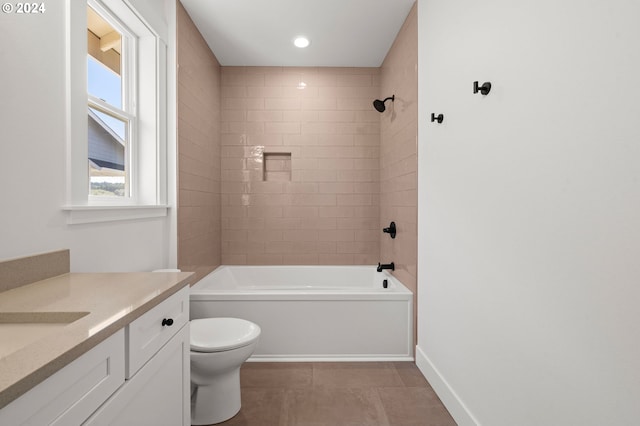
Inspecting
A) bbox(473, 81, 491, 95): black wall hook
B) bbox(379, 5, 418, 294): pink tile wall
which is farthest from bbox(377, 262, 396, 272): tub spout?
bbox(473, 81, 491, 95): black wall hook

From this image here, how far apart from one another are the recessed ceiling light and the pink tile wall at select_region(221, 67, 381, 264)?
0.49 meters

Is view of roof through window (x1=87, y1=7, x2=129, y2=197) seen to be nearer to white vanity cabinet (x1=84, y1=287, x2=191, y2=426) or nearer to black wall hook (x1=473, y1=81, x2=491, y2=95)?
white vanity cabinet (x1=84, y1=287, x2=191, y2=426)

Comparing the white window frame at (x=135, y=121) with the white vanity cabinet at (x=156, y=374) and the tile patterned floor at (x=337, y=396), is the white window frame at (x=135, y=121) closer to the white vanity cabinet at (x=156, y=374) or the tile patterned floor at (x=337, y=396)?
the white vanity cabinet at (x=156, y=374)

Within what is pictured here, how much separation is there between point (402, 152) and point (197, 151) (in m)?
1.75

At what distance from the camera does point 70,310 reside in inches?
37.1

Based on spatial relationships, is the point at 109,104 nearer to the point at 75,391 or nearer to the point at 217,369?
the point at 217,369

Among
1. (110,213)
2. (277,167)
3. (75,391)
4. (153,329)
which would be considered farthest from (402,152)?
(75,391)

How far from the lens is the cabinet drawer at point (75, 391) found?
58 cm

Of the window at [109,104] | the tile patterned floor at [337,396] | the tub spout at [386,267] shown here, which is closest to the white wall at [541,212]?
the tile patterned floor at [337,396]

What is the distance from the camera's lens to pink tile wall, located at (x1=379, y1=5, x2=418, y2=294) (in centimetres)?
251

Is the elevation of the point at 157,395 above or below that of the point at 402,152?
below

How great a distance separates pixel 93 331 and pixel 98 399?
0.17m

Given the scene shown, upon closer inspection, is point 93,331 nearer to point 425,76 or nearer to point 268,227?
point 425,76

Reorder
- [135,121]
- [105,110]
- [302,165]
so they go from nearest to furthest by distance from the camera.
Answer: [105,110]
[135,121]
[302,165]
